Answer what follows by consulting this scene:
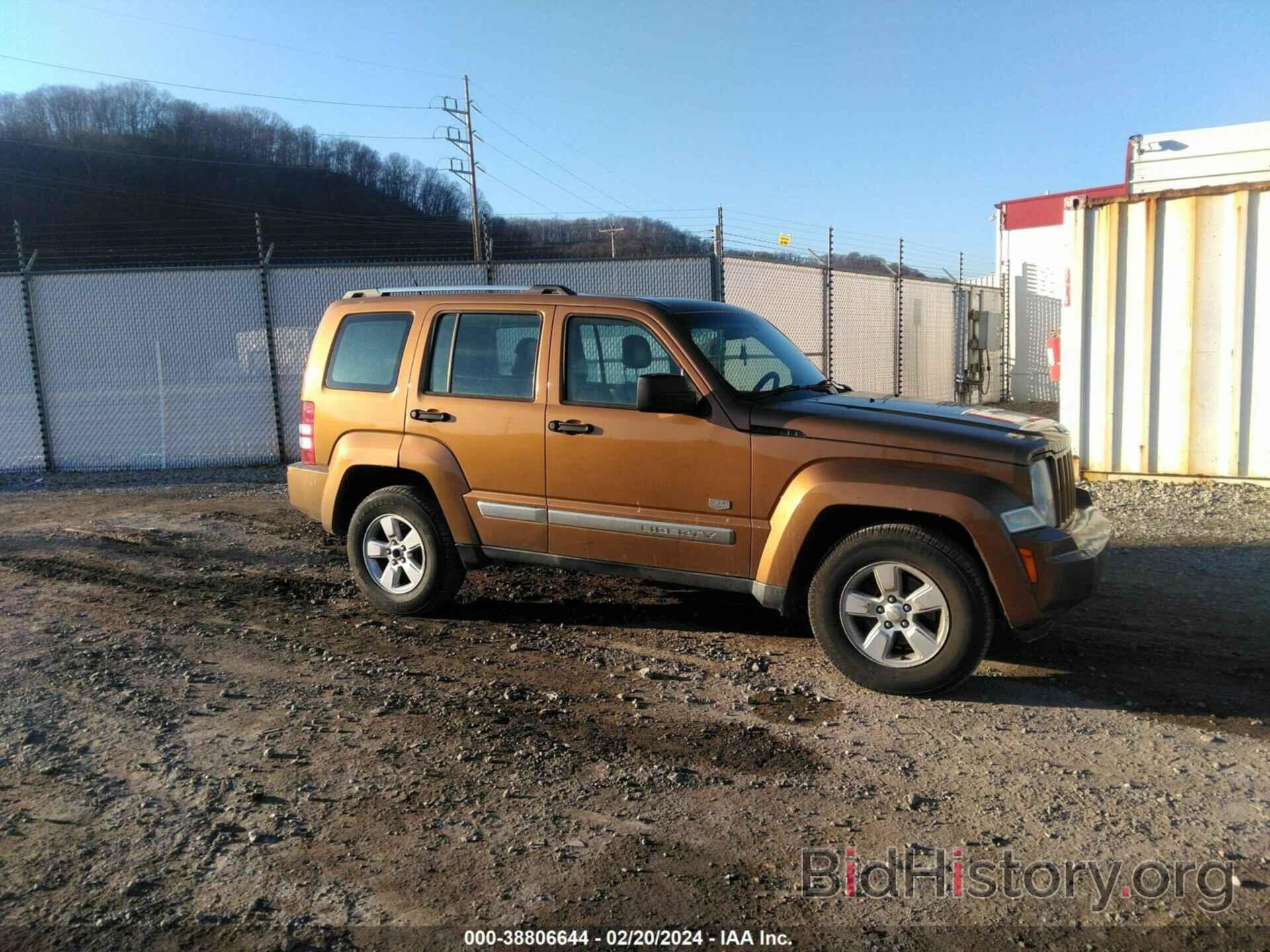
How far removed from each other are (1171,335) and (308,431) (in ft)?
25.6

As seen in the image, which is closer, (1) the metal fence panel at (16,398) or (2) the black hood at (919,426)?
(2) the black hood at (919,426)

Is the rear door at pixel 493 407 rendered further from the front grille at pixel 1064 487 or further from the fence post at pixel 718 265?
the fence post at pixel 718 265

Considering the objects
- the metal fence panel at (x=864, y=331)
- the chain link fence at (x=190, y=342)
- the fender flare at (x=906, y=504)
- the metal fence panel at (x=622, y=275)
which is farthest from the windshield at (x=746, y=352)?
the metal fence panel at (x=864, y=331)

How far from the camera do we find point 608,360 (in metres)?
5.63

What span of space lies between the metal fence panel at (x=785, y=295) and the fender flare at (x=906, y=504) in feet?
23.0

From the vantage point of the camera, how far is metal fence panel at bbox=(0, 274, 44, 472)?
1223 cm

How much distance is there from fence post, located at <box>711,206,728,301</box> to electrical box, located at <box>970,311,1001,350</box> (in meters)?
9.73

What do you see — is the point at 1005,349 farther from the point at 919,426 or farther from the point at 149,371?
the point at 919,426

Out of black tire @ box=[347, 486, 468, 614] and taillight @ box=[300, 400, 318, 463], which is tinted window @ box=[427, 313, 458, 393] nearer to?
black tire @ box=[347, 486, 468, 614]

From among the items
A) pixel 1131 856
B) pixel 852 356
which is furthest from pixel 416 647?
pixel 852 356

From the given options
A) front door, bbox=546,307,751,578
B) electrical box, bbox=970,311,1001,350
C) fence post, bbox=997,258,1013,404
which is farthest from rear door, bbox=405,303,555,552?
fence post, bbox=997,258,1013,404

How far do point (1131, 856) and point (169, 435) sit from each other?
11868 mm

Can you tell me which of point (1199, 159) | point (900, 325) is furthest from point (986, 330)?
point (1199, 159)

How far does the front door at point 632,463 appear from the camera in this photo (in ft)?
17.1
